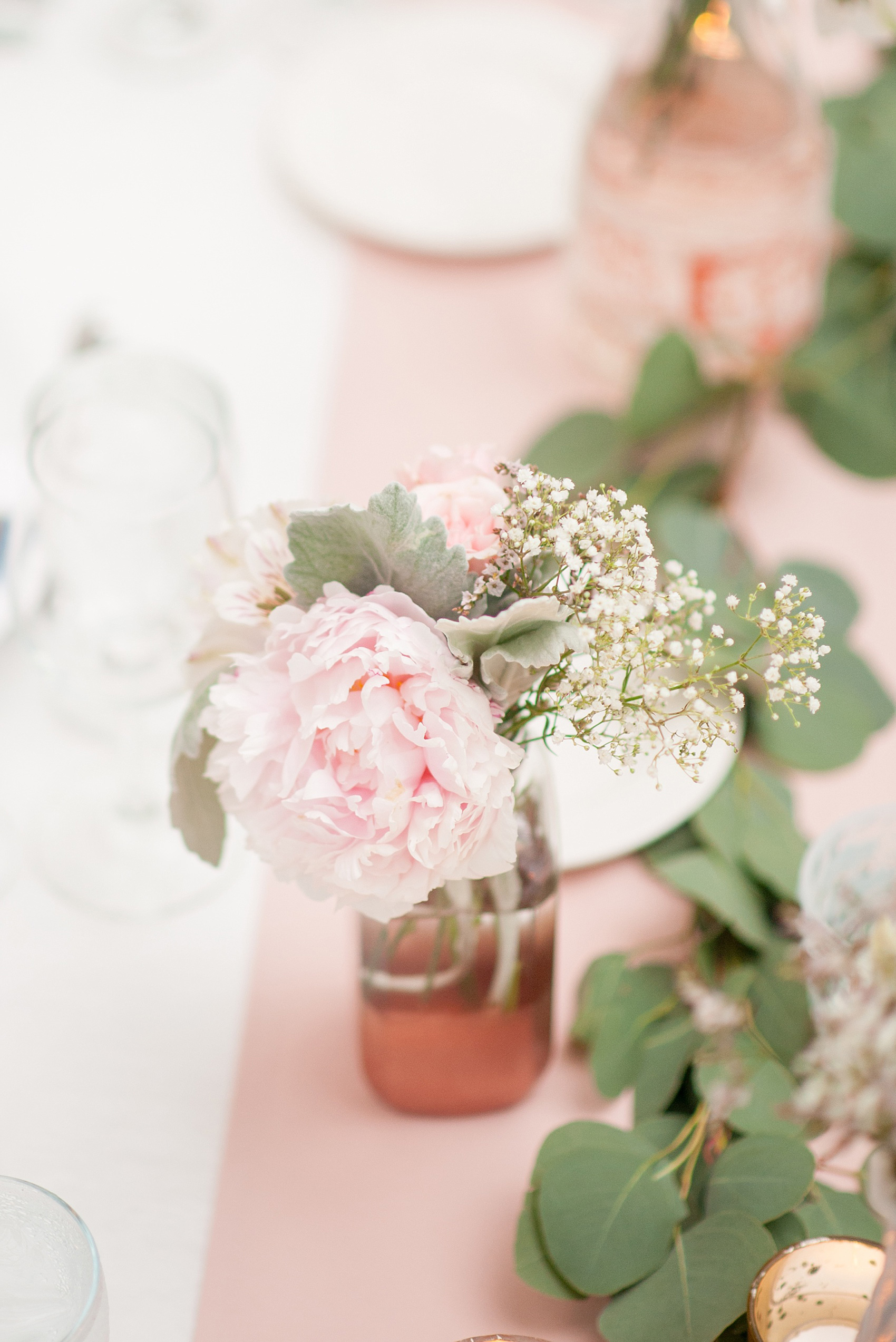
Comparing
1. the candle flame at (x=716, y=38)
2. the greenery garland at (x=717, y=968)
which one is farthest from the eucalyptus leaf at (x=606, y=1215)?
the candle flame at (x=716, y=38)

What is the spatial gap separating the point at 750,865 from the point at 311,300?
58 cm

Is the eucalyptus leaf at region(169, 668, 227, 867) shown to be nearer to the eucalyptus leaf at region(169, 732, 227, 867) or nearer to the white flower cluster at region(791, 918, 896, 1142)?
the eucalyptus leaf at region(169, 732, 227, 867)

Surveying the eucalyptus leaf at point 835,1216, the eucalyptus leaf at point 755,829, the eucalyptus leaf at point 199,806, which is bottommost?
the eucalyptus leaf at point 835,1216

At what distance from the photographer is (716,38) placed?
2.72 feet

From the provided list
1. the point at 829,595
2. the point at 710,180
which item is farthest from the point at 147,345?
the point at 829,595

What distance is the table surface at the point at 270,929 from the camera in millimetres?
518

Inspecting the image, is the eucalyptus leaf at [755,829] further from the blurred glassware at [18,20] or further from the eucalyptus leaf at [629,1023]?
the blurred glassware at [18,20]

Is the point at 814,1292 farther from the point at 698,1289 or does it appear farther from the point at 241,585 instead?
the point at 241,585

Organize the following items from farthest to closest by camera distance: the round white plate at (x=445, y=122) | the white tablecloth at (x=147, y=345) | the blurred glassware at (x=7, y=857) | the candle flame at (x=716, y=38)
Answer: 1. the round white plate at (x=445, y=122)
2. the candle flame at (x=716, y=38)
3. the blurred glassware at (x=7, y=857)
4. the white tablecloth at (x=147, y=345)

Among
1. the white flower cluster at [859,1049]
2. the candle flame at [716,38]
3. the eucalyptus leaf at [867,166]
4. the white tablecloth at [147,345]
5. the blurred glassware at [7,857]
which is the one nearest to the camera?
the white flower cluster at [859,1049]

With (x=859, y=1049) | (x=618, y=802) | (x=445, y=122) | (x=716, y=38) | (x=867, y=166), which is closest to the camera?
(x=859, y=1049)

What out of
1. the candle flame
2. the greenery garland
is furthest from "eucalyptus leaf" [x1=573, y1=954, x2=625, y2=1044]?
the candle flame

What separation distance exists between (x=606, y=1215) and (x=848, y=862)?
0.16 m

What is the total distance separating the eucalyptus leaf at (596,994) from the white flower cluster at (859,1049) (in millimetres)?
242
